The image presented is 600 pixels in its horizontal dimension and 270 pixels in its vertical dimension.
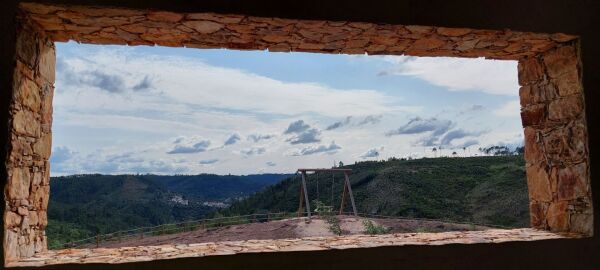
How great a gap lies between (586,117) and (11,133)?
323 centimetres

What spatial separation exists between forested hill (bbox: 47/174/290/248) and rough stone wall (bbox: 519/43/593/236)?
30.6 ft

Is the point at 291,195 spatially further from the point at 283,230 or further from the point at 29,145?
the point at 29,145

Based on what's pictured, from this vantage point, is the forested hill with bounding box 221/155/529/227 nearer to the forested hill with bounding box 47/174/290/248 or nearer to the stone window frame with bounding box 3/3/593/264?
the forested hill with bounding box 47/174/290/248

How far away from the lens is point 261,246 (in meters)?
2.49

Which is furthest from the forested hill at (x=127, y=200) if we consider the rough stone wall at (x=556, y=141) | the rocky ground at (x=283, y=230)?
the rough stone wall at (x=556, y=141)

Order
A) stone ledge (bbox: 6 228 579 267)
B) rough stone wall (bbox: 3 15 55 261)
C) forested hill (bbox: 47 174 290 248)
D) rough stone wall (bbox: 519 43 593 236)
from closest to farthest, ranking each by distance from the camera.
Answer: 1. rough stone wall (bbox: 3 15 55 261)
2. stone ledge (bbox: 6 228 579 267)
3. rough stone wall (bbox: 519 43 593 236)
4. forested hill (bbox: 47 174 290 248)

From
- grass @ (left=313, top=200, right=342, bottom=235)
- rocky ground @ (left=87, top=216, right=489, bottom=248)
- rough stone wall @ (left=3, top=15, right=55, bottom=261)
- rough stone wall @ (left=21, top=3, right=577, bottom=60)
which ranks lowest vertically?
rocky ground @ (left=87, top=216, right=489, bottom=248)

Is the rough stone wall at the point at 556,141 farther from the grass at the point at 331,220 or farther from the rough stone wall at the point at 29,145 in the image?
the grass at the point at 331,220

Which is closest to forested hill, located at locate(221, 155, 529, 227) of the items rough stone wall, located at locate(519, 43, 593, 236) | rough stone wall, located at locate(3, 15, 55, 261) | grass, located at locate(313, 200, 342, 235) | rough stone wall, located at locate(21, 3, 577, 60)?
grass, located at locate(313, 200, 342, 235)

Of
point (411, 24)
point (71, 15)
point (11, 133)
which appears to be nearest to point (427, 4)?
point (411, 24)

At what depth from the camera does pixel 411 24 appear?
246 centimetres

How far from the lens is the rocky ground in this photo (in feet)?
23.5

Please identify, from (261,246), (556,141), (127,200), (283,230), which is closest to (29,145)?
(261,246)

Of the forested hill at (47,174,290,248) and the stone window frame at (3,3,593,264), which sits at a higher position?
the stone window frame at (3,3,593,264)
